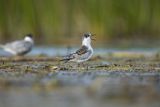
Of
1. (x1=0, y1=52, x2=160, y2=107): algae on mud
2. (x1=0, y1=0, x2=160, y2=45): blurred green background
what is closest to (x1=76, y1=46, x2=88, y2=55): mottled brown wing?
(x1=0, y1=52, x2=160, y2=107): algae on mud

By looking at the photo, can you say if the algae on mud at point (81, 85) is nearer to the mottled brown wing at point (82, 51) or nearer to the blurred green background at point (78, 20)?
the mottled brown wing at point (82, 51)

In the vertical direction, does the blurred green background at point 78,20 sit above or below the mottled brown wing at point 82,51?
above

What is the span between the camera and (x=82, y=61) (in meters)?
14.6

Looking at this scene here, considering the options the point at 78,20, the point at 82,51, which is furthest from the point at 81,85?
the point at 78,20

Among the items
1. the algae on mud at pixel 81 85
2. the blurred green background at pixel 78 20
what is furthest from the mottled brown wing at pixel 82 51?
the blurred green background at pixel 78 20

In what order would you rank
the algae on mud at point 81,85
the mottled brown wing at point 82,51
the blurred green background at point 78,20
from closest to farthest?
1. the algae on mud at point 81,85
2. the mottled brown wing at point 82,51
3. the blurred green background at point 78,20

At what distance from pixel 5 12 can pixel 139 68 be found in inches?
367

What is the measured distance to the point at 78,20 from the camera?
23031 mm

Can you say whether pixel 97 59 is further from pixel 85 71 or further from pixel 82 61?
pixel 85 71

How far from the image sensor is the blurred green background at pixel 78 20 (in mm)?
21844

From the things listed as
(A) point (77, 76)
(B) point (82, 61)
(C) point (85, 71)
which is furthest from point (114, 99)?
(B) point (82, 61)

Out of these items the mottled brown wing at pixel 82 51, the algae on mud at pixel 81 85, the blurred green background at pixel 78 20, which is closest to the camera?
the algae on mud at pixel 81 85

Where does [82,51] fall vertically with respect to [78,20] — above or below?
below

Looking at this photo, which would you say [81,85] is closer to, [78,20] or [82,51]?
[82,51]
